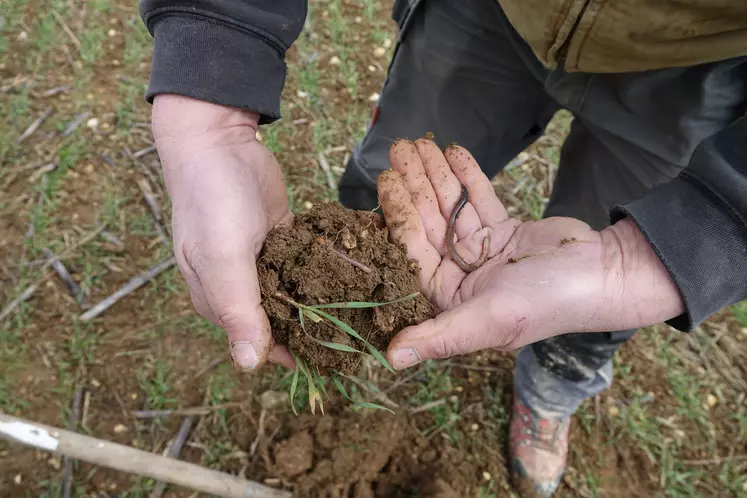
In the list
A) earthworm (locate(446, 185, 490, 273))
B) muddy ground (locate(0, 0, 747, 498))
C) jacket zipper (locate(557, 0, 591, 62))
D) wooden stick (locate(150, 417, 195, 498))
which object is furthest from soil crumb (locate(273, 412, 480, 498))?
jacket zipper (locate(557, 0, 591, 62))

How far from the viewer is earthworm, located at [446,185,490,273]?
1.84 metres

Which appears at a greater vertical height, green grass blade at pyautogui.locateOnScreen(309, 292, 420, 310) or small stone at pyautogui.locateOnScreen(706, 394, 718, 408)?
green grass blade at pyautogui.locateOnScreen(309, 292, 420, 310)

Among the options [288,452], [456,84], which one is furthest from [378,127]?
[288,452]

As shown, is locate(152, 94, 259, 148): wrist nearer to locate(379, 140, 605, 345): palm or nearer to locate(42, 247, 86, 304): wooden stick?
locate(379, 140, 605, 345): palm

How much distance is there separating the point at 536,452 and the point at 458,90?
6.08ft

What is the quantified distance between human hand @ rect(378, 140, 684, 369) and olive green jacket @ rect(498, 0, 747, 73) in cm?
53

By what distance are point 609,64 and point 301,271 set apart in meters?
1.21

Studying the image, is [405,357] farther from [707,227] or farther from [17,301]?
[17,301]

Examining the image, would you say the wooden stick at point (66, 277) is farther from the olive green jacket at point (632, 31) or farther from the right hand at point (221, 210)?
the olive green jacket at point (632, 31)

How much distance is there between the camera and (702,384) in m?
3.20

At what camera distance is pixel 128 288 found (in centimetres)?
322

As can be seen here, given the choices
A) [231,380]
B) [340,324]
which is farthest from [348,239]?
[231,380]

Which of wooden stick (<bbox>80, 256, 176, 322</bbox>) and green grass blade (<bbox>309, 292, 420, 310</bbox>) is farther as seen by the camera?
wooden stick (<bbox>80, 256, 176, 322</bbox>)

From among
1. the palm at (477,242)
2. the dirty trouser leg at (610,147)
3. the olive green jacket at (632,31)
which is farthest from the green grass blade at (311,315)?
the dirty trouser leg at (610,147)
